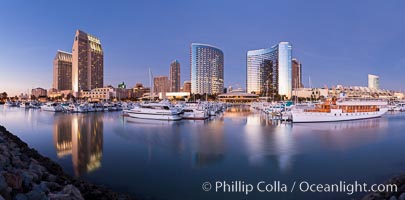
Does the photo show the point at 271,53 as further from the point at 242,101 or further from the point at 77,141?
the point at 77,141

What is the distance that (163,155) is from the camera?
476 inches

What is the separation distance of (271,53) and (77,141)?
13103 cm

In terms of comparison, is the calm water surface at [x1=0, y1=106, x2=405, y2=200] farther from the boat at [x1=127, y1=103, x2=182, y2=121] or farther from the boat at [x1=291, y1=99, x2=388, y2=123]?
the boat at [x1=127, y1=103, x2=182, y2=121]

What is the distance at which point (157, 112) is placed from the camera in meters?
31.1

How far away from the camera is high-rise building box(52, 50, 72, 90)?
17112 centimetres

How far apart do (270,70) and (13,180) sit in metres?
138

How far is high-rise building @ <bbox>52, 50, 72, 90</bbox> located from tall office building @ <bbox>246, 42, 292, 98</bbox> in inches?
4800

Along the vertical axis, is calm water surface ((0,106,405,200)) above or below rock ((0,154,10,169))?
below

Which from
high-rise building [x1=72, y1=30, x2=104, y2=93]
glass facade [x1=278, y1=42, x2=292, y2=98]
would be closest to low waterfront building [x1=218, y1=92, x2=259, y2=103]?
glass facade [x1=278, y1=42, x2=292, y2=98]

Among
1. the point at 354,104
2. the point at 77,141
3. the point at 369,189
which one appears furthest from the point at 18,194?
the point at 354,104

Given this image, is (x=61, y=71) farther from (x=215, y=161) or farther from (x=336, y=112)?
(x=215, y=161)

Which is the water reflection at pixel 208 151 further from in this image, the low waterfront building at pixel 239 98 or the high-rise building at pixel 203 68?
the high-rise building at pixel 203 68

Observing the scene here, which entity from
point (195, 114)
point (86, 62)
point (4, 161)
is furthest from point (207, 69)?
point (4, 161)

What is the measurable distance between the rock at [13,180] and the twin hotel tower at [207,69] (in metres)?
122
